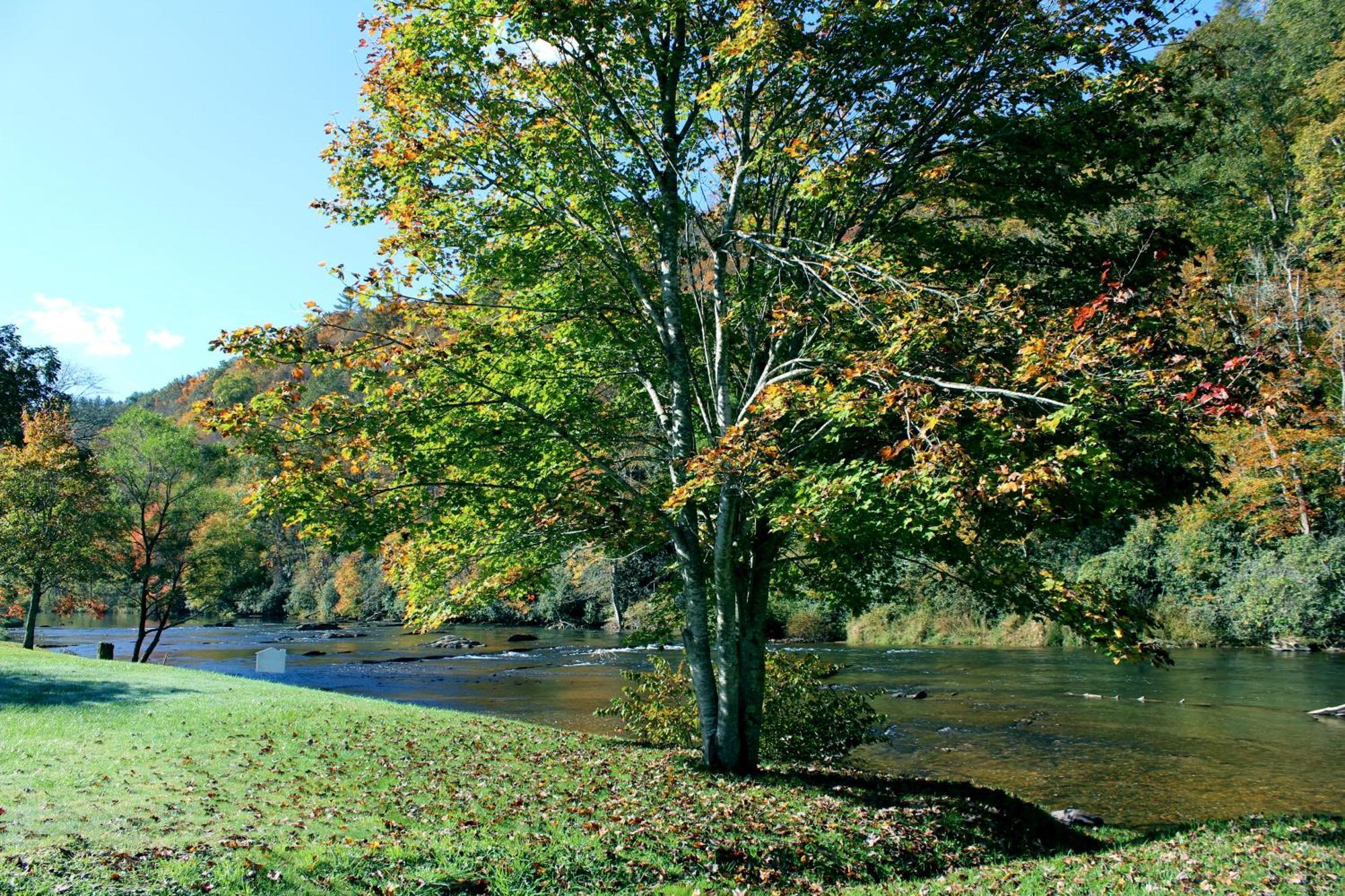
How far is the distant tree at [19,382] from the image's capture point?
108 ft

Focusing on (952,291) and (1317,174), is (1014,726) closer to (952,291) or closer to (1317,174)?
(952,291)

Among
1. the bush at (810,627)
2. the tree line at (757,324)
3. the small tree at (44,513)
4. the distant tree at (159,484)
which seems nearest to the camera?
the tree line at (757,324)

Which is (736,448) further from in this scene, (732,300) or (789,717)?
(789,717)

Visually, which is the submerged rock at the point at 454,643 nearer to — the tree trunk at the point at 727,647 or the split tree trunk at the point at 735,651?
the split tree trunk at the point at 735,651

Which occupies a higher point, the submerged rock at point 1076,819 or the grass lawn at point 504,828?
the grass lawn at point 504,828

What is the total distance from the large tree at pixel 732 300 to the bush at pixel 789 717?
99.2 inches

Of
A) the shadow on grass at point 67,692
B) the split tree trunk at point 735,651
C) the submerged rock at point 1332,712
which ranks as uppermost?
the split tree trunk at point 735,651

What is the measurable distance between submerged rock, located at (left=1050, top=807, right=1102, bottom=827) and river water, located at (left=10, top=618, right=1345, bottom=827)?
79 cm

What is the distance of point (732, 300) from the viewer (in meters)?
11.4

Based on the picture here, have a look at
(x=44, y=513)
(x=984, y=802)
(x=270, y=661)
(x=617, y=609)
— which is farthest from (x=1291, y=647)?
(x=44, y=513)

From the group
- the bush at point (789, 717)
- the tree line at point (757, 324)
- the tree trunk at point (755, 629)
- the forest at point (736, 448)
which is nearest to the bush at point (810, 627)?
the forest at point (736, 448)

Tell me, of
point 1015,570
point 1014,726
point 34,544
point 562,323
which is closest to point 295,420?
point 562,323

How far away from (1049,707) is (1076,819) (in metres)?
9.97

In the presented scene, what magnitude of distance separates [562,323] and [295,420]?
13.4 ft
